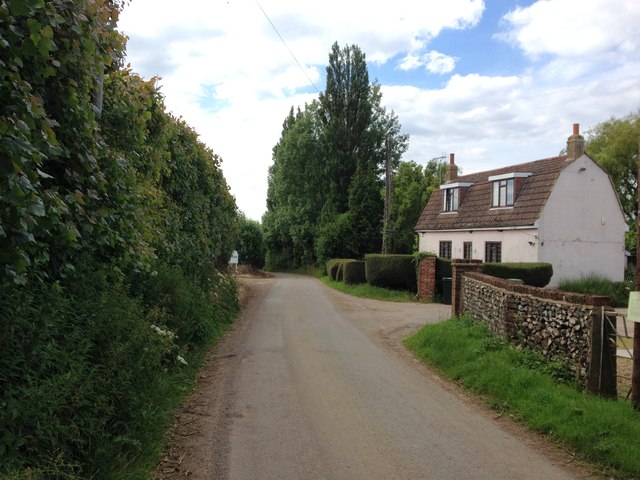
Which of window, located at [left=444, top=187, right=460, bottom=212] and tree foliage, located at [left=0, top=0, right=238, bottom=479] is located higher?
window, located at [left=444, top=187, right=460, bottom=212]

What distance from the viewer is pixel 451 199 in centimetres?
3256

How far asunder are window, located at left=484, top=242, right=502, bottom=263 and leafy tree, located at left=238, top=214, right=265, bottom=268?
95.6ft

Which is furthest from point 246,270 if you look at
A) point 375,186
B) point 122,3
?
point 122,3

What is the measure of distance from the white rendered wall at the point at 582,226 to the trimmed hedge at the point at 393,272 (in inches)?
255

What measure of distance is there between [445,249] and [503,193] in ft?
16.7

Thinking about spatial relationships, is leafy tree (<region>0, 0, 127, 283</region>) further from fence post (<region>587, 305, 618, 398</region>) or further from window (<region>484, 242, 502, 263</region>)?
window (<region>484, 242, 502, 263</region>)

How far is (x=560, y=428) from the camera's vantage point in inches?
227

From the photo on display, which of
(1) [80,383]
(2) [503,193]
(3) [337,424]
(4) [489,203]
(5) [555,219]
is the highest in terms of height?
(2) [503,193]

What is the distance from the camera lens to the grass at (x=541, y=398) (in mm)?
5250

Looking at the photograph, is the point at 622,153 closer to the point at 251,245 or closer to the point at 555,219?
the point at 555,219

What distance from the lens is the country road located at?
4.84 m

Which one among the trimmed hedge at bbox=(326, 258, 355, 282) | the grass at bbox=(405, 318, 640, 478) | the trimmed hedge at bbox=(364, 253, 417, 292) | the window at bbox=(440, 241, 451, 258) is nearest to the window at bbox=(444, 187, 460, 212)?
the window at bbox=(440, 241, 451, 258)

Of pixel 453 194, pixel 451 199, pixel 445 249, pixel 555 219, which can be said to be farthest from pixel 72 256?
pixel 451 199

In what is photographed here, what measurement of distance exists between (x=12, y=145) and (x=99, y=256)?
8.89 feet
